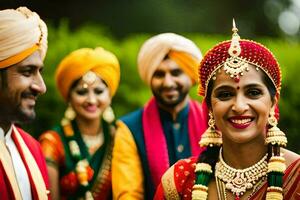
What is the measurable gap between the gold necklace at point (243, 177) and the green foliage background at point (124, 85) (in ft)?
13.9

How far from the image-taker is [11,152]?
544cm

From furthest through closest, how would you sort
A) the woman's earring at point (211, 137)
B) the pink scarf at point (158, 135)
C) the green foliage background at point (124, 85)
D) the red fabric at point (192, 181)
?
the green foliage background at point (124, 85)
the pink scarf at point (158, 135)
the woman's earring at point (211, 137)
the red fabric at point (192, 181)

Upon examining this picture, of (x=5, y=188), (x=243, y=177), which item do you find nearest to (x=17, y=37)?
(x=5, y=188)

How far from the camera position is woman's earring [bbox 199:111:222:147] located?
4931 mm

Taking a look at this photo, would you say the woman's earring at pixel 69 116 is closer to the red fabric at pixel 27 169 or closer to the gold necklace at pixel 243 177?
the red fabric at pixel 27 169

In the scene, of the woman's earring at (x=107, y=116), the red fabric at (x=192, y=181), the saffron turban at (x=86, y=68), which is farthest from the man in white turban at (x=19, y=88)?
the woman's earring at (x=107, y=116)

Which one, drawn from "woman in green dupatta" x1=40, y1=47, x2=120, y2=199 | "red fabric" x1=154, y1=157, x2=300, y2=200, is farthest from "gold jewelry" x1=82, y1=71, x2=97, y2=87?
"red fabric" x1=154, y1=157, x2=300, y2=200

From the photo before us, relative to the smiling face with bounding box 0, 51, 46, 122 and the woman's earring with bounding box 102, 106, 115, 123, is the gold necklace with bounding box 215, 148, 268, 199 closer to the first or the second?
the smiling face with bounding box 0, 51, 46, 122

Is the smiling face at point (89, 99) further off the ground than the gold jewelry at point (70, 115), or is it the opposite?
the smiling face at point (89, 99)

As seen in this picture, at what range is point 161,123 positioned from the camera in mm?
6941

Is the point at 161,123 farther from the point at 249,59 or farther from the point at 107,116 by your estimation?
the point at 249,59

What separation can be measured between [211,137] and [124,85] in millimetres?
4276

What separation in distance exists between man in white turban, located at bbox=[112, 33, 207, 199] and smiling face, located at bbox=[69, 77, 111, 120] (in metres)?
0.38

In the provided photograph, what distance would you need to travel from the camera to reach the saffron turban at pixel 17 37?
17.5ft
